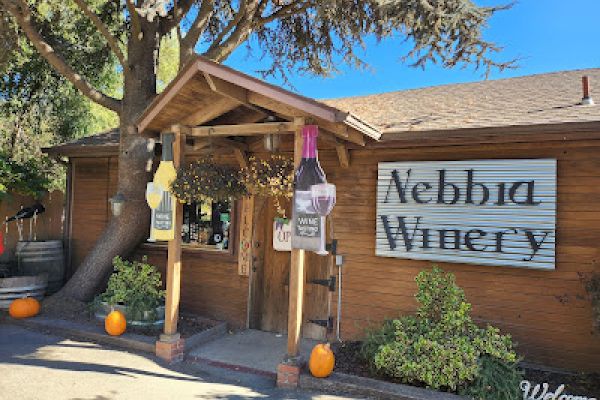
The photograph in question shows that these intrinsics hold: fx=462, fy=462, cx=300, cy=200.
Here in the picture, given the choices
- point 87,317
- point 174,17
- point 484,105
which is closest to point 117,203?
point 87,317

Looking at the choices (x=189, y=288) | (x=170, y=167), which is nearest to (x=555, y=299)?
(x=170, y=167)

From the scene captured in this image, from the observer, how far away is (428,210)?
18.4ft

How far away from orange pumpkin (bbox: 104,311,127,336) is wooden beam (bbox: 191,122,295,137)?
266cm

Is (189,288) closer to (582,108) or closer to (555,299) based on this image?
(555,299)

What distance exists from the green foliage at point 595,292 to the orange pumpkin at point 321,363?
103 inches

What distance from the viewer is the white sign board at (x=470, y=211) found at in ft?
16.6

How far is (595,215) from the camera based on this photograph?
494 centimetres

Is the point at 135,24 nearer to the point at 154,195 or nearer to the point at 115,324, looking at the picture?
the point at 154,195

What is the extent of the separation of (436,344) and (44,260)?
6.85 meters

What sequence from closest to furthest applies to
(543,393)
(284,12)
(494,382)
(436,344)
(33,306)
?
1. (543,393)
2. (494,382)
3. (436,344)
4. (33,306)
5. (284,12)

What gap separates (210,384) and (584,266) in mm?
4217

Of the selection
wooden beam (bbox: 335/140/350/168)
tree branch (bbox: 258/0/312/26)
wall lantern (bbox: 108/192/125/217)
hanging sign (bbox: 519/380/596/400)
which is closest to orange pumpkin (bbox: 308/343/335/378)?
hanging sign (bbox: 519/380/596/400)

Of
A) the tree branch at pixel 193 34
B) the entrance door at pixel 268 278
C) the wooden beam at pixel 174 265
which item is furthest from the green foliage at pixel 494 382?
the tree branch at pixel 193 34

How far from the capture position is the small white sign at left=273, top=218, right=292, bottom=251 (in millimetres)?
6746
